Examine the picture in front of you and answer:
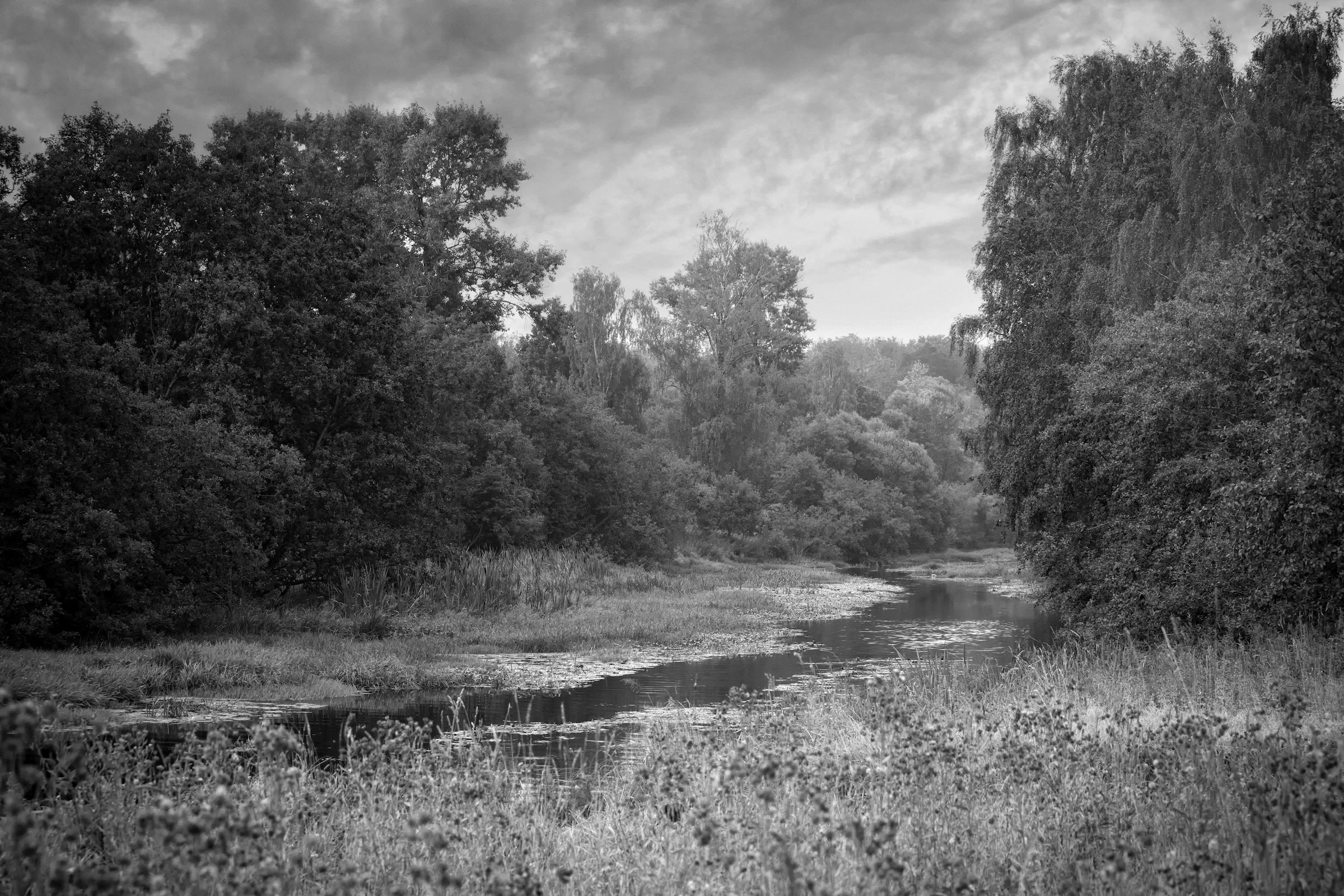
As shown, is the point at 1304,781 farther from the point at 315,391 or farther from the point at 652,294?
the point at 652,294

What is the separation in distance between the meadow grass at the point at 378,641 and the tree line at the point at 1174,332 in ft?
35.3

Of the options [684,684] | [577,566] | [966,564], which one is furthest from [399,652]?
[966,564]

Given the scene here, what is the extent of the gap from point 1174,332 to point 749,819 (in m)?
17.3

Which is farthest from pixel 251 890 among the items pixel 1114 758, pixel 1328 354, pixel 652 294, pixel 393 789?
pixel 652 294

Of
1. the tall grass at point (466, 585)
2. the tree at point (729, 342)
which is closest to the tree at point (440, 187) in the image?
the tall grass at point (466, 585)

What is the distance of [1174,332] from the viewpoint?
19531mm

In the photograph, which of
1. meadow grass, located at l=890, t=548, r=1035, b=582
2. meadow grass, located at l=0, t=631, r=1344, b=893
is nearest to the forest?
meadow grass, located at l=0, t=631, r=1344, b=893

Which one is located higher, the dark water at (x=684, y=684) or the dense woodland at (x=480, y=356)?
the dense woodland at (x=480, y=356)

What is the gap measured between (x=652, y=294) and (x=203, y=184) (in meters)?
45.0

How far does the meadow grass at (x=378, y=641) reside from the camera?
648 inches

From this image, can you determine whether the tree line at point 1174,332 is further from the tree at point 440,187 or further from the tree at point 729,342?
the tree at point 729,342

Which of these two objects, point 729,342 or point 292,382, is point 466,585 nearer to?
point 292,382

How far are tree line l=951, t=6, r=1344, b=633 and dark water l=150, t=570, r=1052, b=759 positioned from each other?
133 inches

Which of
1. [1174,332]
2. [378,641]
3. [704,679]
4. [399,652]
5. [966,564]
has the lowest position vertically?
Result: [966,564]
